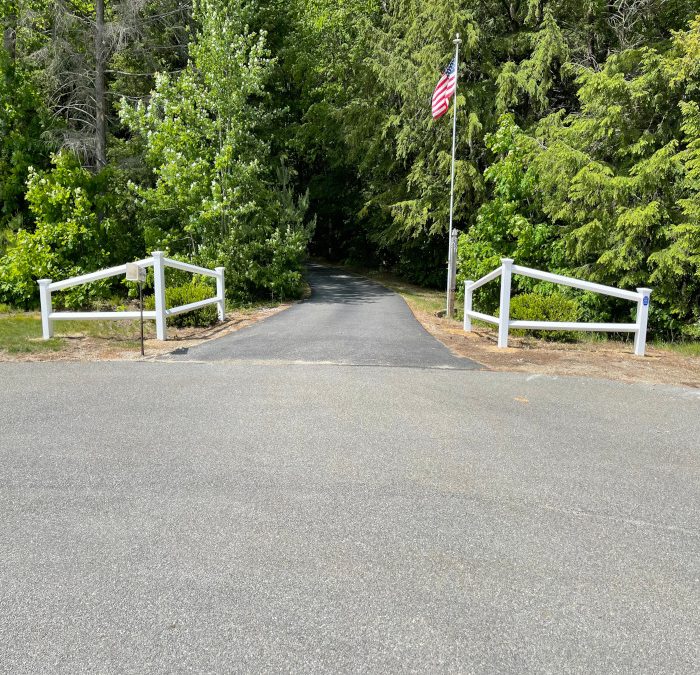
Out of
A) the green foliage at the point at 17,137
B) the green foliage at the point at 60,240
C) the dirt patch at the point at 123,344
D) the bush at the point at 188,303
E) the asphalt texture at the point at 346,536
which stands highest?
the green foliage at the point at 17,137

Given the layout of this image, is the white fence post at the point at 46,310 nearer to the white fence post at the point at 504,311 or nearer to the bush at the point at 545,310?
the white fence post at the point at 504,311

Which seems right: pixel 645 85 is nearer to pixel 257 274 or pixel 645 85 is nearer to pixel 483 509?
pixel 257 274

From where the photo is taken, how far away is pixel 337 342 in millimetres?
10078

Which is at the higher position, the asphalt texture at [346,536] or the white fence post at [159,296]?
the white fence post at [159,296]

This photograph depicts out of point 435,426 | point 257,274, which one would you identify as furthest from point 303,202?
point 435,426

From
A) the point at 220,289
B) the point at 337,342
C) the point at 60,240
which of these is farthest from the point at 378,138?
the point at 337,342

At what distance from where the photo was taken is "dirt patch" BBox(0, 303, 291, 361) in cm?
882

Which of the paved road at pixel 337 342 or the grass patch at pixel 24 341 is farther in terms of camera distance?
the grass patch at pixel 24 341

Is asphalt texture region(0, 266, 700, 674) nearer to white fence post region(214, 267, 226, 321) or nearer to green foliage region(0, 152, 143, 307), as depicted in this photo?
white fence post region(214, 267, 226, 321)

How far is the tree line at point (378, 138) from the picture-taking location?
15141 mm

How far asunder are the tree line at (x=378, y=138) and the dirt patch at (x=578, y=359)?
517 cm

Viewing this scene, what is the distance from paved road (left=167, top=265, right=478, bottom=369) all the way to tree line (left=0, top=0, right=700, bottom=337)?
178 inches

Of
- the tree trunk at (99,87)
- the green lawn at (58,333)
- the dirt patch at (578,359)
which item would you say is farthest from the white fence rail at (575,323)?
the tree trunk at (99,87)

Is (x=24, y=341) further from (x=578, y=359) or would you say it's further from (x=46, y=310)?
(x=578, y=359)
